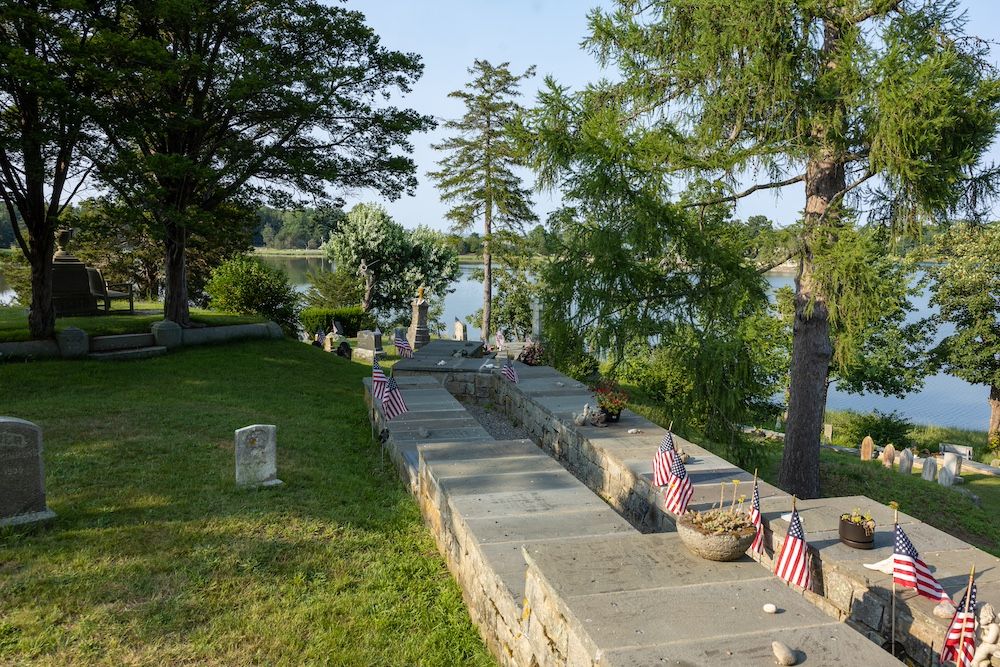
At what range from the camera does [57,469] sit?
8.30 m

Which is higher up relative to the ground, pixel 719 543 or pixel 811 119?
pixel 811 119

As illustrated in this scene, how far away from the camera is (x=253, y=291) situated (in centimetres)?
2927

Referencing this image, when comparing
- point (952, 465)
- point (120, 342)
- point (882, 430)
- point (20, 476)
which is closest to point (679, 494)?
point (20, 476)

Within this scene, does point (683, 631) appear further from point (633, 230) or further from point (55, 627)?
point (633, 230)

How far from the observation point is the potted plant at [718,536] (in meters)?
4.50

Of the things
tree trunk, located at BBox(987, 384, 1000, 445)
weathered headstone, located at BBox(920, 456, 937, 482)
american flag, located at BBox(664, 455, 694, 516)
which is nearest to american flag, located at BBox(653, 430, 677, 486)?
american flag, located at BBox(664, 455, 694, 516)

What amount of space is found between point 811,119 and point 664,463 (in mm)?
6327

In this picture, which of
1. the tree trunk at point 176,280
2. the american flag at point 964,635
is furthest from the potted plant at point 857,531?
the tree trunk at point 176,280

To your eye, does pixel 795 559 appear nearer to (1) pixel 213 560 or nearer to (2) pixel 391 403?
(1) pixel 213 560

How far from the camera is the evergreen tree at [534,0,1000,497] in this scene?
9469mm

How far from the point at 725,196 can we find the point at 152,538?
34.5ft

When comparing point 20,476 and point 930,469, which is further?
point 930,469

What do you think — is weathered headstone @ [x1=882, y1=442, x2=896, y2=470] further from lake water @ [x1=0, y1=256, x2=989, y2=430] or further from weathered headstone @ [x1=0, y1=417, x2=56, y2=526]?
weathered headstone @ [x1=0, y1=417, x2=56, y2=526]

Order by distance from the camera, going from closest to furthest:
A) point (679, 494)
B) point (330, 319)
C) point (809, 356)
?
point (679, 494) < point (809, 356) < point (330, 319)
